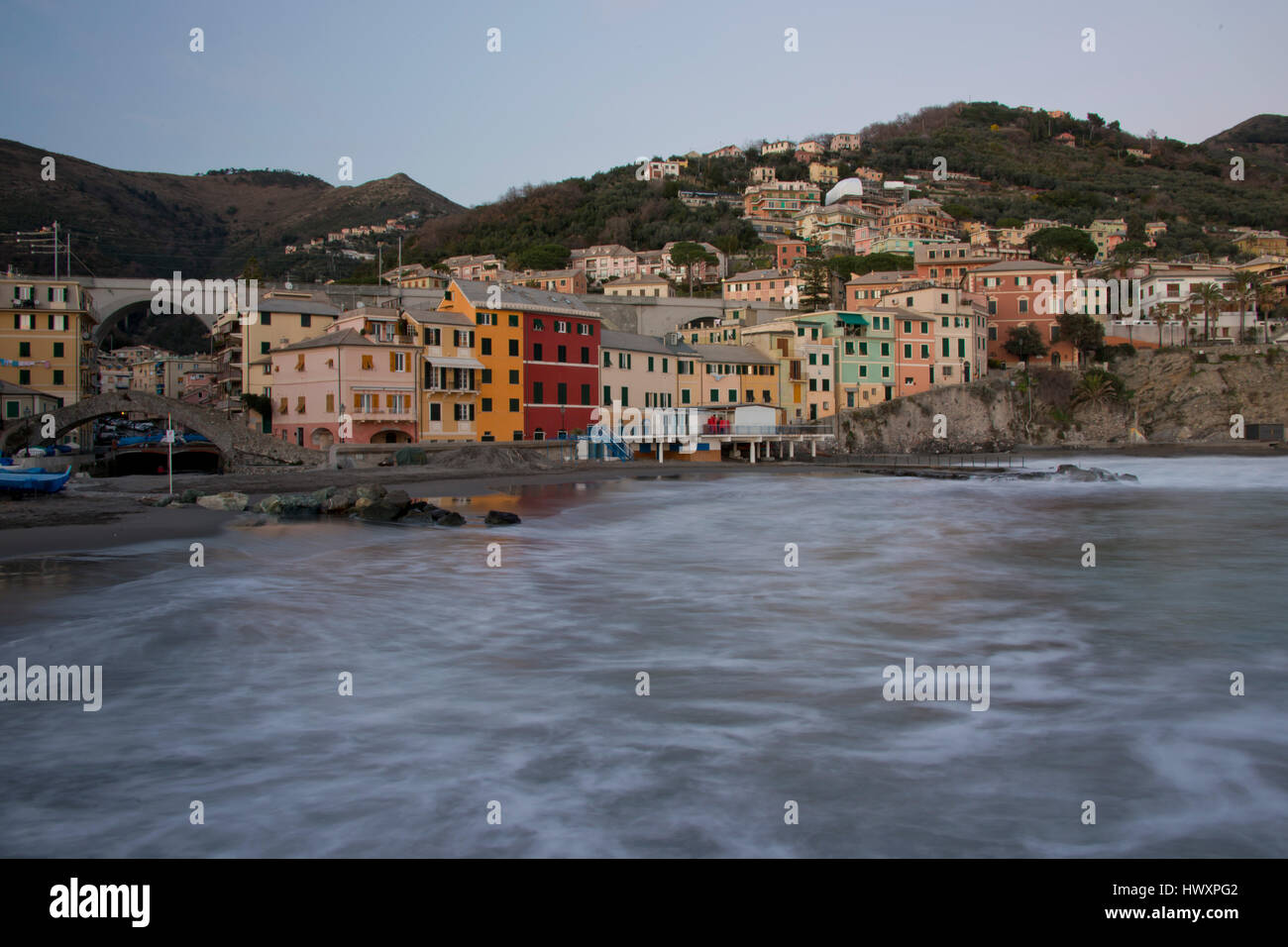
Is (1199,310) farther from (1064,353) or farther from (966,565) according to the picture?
(966,565)

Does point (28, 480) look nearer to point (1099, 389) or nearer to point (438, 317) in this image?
point (438, 317)

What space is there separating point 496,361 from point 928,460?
28862 mm

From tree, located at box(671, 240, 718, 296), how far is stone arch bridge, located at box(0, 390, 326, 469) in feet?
243

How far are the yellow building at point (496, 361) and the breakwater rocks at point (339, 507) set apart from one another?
2185cm

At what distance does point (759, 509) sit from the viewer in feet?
99.8

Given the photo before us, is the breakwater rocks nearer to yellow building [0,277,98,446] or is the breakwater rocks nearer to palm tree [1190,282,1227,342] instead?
yellow building [0,277,98,446]

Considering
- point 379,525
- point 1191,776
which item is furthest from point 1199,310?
point 1191,776

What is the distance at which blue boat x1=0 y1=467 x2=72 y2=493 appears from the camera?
25859 millimetres

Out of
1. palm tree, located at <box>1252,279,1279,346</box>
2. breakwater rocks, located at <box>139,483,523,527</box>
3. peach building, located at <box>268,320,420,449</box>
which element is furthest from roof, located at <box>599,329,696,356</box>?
palm tree, located at <box>1252,279,1279,346</box>

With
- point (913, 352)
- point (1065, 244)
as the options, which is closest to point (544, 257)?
point (913, 352)

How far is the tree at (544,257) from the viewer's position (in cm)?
10661

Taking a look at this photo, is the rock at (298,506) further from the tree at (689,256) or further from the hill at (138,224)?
the hill at (138,224)

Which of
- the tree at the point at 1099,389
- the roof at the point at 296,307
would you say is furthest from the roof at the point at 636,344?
the tree at the point at 1099,389

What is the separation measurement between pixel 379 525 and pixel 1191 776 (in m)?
20.3
